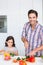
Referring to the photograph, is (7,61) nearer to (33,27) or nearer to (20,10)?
(33,27)

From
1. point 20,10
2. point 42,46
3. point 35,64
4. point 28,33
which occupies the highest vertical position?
point 20,10

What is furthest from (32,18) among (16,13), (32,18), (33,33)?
(16,13)

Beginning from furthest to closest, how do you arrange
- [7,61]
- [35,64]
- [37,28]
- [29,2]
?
[29,2], [37,28], [7,61], [35,64]

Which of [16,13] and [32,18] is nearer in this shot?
[32,18]

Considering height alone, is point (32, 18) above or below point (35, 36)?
above

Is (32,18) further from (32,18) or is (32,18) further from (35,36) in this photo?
(35,36)

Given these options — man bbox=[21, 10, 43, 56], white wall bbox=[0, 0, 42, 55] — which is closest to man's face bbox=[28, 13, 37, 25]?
man bbox=[21, 10, 43, 56]

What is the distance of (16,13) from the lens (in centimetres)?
296

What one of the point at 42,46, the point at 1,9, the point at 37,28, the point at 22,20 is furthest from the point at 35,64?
the point at 1,9

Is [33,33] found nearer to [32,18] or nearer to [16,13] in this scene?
[32,18]

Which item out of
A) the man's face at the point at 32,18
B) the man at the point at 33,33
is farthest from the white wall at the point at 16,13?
the man's face at the point at 32,18

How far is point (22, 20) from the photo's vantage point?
9.62 ft

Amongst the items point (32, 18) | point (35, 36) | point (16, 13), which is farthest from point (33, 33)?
point (16, 13)

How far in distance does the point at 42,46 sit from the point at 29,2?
131cm
